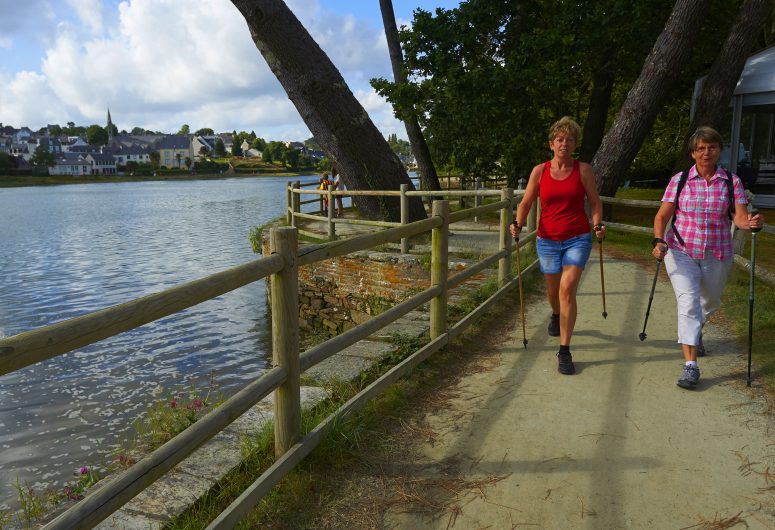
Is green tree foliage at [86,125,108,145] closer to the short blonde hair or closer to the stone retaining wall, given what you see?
the stone retaining wall

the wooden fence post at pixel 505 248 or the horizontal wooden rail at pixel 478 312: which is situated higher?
the wooden fence post at pixel 505 248

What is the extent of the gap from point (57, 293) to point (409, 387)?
13818 mm

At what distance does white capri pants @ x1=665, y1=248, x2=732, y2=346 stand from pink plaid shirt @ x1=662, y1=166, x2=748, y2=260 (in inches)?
2.4

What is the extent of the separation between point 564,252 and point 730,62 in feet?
32.9

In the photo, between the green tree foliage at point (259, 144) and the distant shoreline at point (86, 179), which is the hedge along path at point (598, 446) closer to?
the distant shoreline at point (86, 179)

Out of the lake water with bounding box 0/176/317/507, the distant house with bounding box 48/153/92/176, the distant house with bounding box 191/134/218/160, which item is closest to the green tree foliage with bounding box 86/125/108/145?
the distant house with bounding box 191/134/218/160

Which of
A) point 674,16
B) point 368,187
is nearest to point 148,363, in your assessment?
point 368,187

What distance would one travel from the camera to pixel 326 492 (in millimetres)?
3082

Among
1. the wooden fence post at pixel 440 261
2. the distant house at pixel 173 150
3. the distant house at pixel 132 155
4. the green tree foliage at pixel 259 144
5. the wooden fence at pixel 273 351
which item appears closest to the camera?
the wooden fence at pixel 273 351

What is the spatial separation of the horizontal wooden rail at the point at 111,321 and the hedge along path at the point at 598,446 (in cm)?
131

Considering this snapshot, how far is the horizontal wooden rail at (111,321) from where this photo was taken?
180 cm

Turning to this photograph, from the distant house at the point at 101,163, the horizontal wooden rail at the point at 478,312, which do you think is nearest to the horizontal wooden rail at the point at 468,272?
the horizontal wooden rail at the point at 478,312

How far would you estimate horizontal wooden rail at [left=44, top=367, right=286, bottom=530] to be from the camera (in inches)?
79.1

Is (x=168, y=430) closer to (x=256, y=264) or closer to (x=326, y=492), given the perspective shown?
(x=326, y=492)
